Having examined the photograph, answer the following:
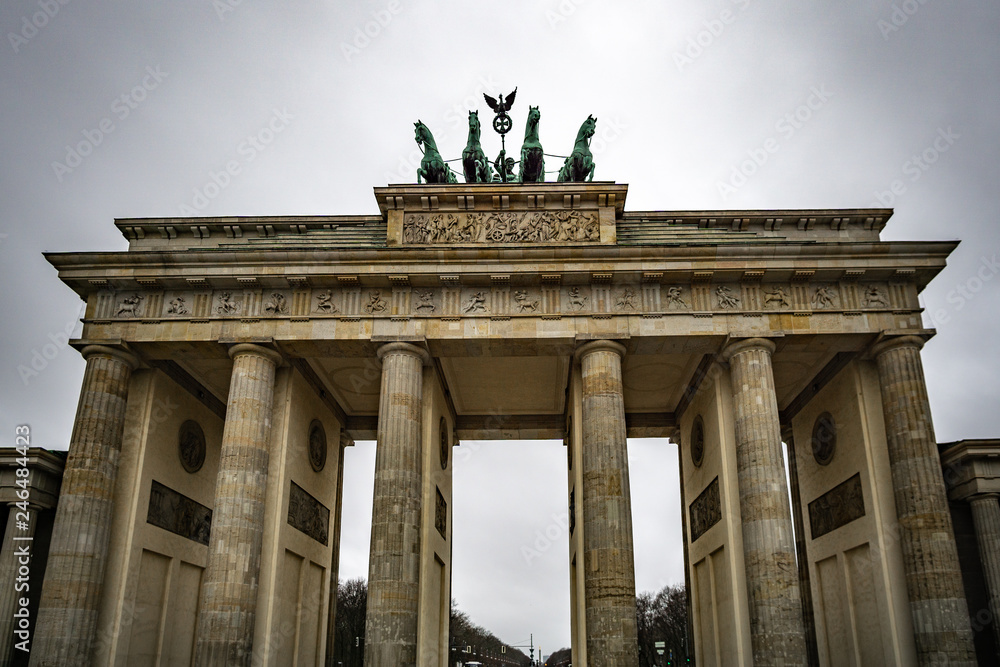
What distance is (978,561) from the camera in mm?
20828

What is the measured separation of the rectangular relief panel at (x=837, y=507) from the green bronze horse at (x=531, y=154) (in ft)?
44.9

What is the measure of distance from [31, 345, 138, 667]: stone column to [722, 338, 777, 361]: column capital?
1723cm

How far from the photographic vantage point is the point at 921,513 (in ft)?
62.7

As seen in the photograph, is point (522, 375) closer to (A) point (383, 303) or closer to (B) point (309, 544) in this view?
(A) point (383, 303)

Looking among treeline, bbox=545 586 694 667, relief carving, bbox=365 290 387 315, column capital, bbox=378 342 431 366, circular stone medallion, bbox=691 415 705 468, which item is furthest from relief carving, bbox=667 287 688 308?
treeline, bbox=545 586 694 667

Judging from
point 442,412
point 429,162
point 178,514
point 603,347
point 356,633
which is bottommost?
point 356,633

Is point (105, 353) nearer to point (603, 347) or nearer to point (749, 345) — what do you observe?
point (603, 347)

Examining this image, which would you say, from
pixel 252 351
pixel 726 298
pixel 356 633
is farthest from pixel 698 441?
pixel 356 633

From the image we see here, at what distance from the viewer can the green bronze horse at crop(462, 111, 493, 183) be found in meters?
24.8

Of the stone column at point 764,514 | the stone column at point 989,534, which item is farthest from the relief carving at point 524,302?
the stone column at point 989,534

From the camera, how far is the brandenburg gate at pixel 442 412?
18.8 meters

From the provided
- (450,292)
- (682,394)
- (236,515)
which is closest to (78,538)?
(236,515)

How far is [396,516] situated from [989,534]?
53.0 ft

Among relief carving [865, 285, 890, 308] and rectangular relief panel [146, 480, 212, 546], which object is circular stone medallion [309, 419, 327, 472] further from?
relief carving [865, 285, 890, 308]
